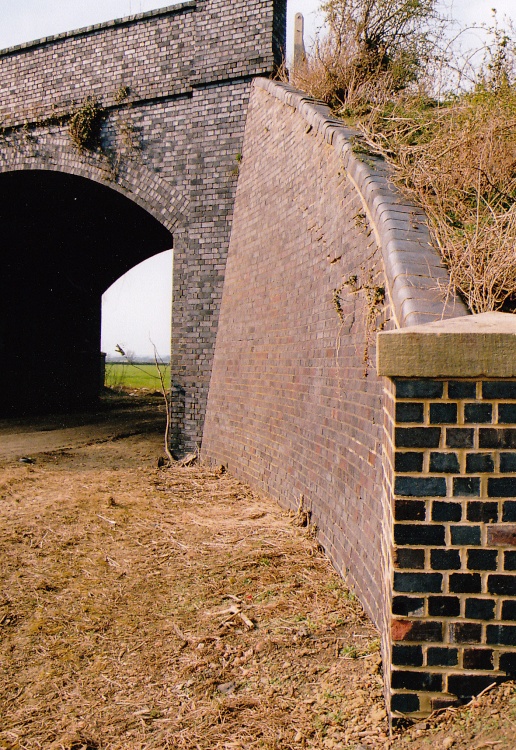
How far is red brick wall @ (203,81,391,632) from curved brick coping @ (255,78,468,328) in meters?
0.15

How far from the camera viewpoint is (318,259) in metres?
4.94

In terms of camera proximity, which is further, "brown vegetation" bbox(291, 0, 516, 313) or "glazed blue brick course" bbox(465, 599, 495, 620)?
"brown vegetation" bbox(291, 0, 516, 313)

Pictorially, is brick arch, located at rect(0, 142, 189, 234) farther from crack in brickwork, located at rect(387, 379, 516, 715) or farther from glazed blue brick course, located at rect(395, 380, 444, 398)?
crack in brickwork, located at rect(387, 379, 516, 715)

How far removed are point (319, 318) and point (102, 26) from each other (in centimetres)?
719

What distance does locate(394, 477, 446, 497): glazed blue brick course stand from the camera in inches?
91.4

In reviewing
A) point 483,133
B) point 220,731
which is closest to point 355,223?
point 483,133

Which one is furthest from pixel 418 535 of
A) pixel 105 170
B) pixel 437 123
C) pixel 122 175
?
pixel 105 170

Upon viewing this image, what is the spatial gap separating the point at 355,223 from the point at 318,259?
883mm

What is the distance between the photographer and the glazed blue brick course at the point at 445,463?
2314 millimetres

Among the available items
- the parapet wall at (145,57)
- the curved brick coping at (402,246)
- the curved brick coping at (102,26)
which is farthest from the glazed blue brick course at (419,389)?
the curved brick coping at (102,26)

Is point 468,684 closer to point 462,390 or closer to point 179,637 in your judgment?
point 462,390

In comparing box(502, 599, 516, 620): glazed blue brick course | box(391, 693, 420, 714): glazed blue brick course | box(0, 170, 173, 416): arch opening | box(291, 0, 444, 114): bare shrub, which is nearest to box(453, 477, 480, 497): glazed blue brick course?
box(502, 599, 516, 620): glazed blue brick course

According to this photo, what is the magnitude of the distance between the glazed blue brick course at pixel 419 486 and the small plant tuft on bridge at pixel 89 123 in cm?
863

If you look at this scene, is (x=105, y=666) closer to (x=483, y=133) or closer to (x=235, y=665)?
(x=235, y=665)
